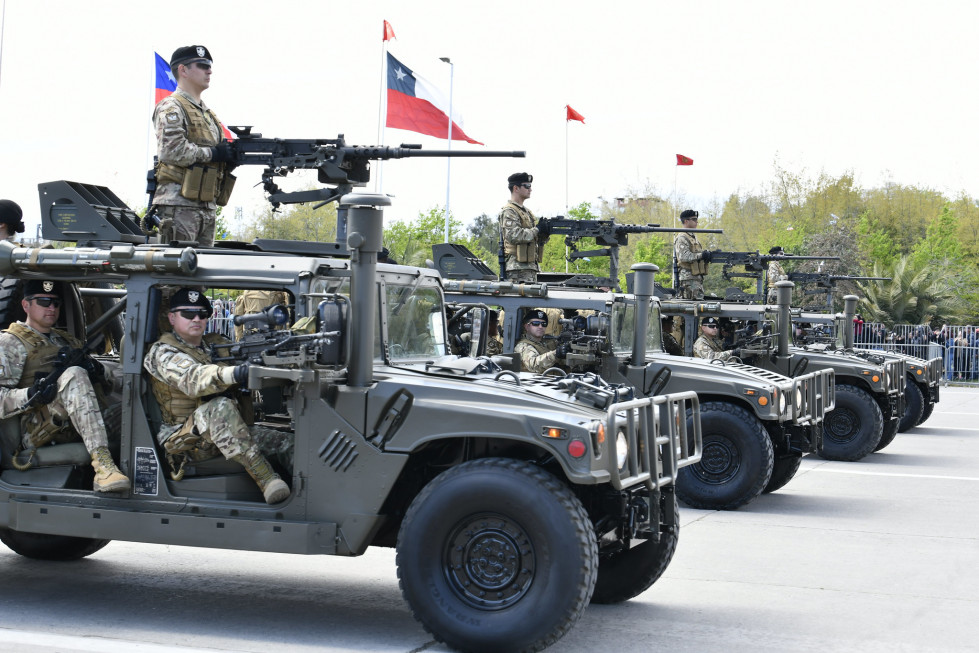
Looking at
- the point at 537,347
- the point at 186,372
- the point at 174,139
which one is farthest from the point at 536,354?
the point at 186,372

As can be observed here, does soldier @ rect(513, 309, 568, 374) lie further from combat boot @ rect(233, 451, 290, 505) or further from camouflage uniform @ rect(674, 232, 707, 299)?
camouflage uniform @ rect(674, 232, 707, 299)

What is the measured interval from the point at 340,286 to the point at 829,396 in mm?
6674

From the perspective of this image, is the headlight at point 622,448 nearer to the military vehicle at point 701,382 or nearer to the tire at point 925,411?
the military vehicle at point 701,382

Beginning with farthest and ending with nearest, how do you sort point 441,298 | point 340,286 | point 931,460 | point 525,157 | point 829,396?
point 931,460 < point 829,396 < point 525,157 < point 441,298 < point 340,286

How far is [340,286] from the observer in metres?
5.93

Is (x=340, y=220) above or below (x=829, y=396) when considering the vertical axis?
above

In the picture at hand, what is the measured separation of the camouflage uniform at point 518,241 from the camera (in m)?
12.0

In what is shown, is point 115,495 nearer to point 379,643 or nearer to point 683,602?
point 379,643

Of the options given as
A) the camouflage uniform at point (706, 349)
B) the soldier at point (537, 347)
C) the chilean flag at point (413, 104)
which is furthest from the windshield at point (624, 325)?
→ the chilean flag at point (413, 104)

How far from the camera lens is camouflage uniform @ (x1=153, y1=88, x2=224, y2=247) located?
23.0 feet

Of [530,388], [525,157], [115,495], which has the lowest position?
[115,495]

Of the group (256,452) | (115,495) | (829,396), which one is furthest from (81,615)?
(829,396)

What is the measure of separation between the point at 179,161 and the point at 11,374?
1.65 m

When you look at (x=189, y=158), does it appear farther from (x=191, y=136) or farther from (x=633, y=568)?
(x=633, y=568)
